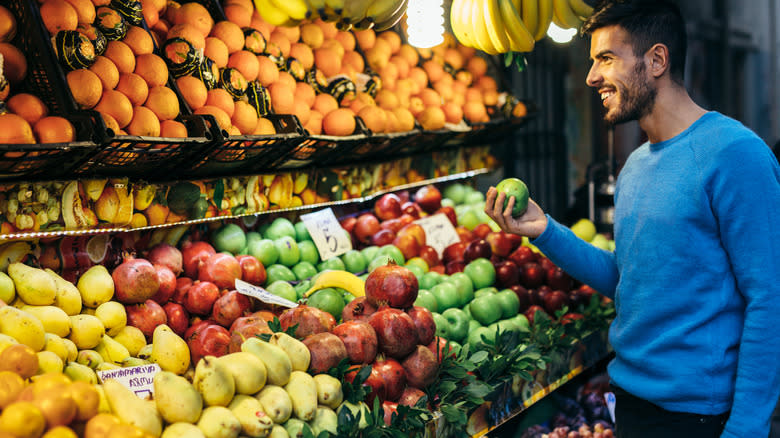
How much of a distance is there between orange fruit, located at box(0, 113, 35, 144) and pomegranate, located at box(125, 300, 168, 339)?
31.0 inches

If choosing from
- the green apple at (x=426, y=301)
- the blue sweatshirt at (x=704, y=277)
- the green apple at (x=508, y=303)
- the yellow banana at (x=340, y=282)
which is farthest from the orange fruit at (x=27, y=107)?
the green apple at (x=508, y=303)

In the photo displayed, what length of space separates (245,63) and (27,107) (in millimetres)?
1136

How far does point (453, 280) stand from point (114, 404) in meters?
2.06

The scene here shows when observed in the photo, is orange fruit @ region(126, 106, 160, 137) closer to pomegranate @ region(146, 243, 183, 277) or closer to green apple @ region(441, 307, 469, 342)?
pomegranate @ region(146, 243, 183, 277)

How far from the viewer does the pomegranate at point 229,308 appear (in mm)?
2668

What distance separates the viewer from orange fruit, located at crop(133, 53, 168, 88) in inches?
106


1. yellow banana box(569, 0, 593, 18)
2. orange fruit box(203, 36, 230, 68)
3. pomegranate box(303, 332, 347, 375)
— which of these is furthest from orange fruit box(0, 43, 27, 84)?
yellow banana box(569, 0, 593, 18)

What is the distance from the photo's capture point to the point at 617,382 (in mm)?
2271

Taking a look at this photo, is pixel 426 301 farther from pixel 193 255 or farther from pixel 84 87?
pixel 84 87

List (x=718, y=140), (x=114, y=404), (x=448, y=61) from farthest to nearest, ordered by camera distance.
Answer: (x=448, y=61), (x=718, y=140), (x=114, y=404)

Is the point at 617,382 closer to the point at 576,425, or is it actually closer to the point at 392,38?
the point at 576,425

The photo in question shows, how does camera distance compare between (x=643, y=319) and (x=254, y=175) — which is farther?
(x=254, y=175)

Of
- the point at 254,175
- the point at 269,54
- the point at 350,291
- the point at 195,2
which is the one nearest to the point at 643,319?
the point at 350,291

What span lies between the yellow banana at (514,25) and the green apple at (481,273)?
1.20 metres
